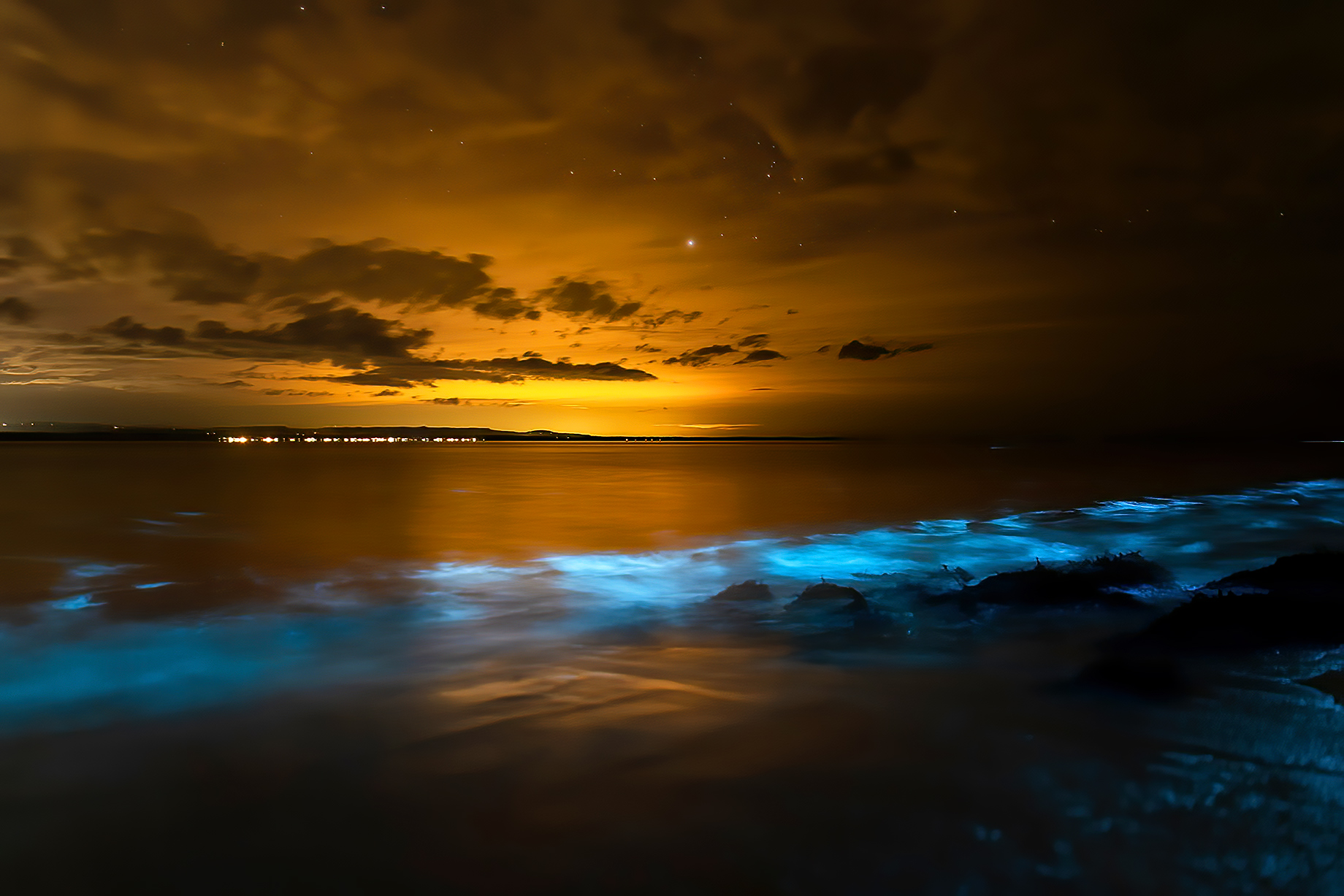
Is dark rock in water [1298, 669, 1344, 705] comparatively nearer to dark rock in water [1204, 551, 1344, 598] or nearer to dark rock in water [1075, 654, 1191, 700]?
dark rock in water [1075, 654, 1191, 700]

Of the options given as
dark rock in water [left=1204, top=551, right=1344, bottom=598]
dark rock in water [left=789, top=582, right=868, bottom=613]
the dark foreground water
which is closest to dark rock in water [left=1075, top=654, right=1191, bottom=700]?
the dark foreground water

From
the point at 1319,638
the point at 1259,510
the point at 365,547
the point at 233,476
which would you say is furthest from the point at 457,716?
the point at 233,476

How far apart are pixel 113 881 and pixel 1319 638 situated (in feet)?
34.1

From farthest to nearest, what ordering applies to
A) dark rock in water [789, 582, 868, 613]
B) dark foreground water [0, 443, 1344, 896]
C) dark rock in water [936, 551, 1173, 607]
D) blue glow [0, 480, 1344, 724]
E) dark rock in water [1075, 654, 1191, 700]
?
dark rock in water [936, 551, 1173, 607] → dark rock in water [789, 582, 868, 613] → blue glow [0, 480, 1344, 724] → dark rock in water [1075, 654, 1191, 700] → dark foreground water [0, 443, 1344, 896]

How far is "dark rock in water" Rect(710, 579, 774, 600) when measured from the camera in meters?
11.1

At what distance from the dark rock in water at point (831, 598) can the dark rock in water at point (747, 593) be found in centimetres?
A: 83

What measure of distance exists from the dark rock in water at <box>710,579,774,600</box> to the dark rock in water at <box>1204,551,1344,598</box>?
20.0 feet

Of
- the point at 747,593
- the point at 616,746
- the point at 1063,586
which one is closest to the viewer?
the point at 616,746

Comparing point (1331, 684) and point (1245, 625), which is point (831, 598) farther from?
point (1331, 684)

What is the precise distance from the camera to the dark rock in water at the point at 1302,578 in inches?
329

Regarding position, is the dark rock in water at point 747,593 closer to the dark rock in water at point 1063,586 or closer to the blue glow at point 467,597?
the blue glow at point 467,597

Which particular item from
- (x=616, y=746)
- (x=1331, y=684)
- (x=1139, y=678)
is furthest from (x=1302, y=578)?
(x=616, y=746)

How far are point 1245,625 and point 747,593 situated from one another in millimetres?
6208

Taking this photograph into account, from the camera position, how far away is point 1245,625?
292 inches
